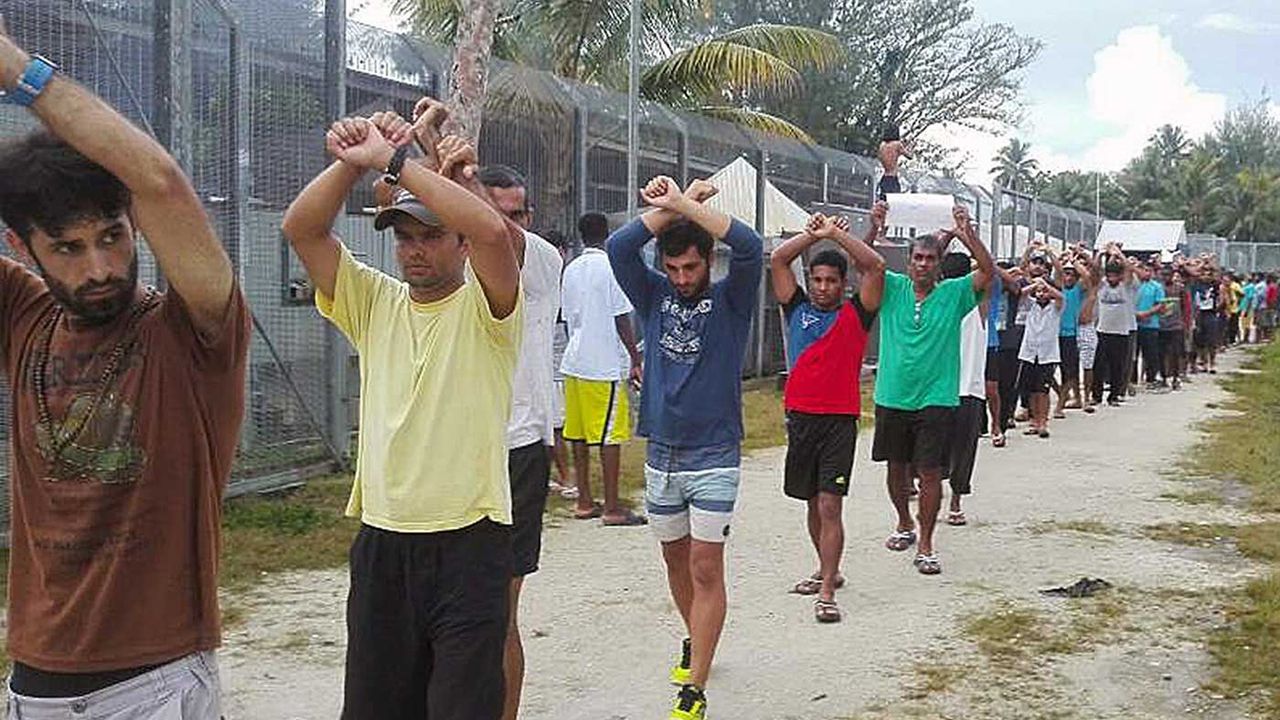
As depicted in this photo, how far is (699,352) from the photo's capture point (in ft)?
17.0

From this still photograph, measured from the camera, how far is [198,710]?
8.44ft

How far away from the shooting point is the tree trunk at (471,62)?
9.37 metres

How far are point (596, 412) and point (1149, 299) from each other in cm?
1193

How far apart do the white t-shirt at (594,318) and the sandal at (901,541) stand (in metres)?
1.90

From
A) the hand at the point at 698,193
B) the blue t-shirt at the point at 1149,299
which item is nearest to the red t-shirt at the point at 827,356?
the hand at the point at 698,193

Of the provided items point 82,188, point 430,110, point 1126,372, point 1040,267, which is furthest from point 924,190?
point 82,188

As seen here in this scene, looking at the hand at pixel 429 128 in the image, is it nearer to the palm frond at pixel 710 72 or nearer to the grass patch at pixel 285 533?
the grass patch at pixel 285 533

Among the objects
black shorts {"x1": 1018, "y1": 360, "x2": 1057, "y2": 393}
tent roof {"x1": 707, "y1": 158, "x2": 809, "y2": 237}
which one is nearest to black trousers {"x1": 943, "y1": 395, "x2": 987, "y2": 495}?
black shorts {"x1": 1018, "y1": 360, "x2": 1057, "y2": 393}

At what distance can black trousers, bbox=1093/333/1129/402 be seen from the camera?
16.5 meters

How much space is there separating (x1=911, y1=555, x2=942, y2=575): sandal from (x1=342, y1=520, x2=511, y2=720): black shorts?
445 cm

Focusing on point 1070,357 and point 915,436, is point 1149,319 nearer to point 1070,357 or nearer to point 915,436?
point 1070,357

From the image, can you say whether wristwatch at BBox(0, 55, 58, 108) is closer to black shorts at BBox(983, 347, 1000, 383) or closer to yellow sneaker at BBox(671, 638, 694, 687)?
yellow sneaker at BBox(671, 638, 694, 687)

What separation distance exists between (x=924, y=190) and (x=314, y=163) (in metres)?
14.1

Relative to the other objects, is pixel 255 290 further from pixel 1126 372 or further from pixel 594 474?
pixel 1126 372
